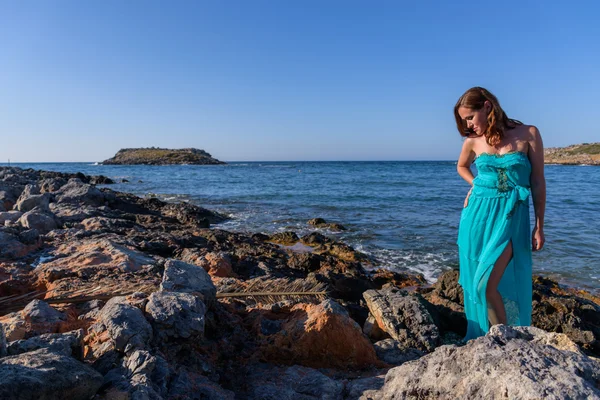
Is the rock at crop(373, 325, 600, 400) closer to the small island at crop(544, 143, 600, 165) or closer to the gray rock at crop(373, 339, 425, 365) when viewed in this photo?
the gray rock at crop(373, 339, 425, 365)

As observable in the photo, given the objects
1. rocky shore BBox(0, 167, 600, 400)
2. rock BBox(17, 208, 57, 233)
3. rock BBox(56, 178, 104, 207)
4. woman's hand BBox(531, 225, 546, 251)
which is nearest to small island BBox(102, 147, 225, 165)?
rock BBox(56, 178, 104, 207)

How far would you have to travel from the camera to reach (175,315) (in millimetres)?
2480

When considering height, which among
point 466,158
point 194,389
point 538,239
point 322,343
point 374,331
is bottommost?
point 374,331

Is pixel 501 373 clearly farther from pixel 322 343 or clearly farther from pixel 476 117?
pixel 476 117

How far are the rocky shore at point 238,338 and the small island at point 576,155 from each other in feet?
236

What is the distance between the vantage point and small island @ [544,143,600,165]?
64312 mm

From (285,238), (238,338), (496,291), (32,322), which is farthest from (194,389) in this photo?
(285,238)

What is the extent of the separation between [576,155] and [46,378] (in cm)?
8588

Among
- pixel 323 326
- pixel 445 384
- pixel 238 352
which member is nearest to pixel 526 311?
pixel 323 326

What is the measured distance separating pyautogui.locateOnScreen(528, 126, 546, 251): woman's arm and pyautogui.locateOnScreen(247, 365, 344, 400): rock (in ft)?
6.38

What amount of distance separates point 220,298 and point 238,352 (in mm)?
896

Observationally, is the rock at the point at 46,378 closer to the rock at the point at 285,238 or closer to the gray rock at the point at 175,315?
the gray rock at the point at 175,315

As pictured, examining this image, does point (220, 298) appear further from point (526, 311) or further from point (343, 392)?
point (526, 311)

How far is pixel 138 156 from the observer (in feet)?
308
